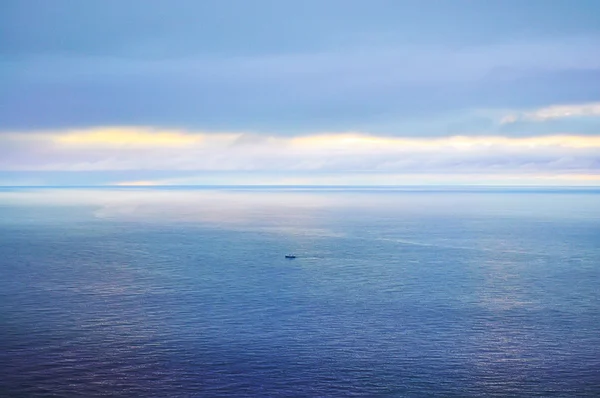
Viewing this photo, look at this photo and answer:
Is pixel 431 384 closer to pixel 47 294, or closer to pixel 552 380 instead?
pixel 552 380


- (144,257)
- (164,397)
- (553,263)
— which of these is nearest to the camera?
Result: (164,397)

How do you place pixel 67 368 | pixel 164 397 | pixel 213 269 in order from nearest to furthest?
pixel 164 397 → pixel 67 368 → pixel 213 269

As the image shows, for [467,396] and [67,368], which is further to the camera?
[67,368]

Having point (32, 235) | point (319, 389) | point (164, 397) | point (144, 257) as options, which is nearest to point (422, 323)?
point (319, 389)

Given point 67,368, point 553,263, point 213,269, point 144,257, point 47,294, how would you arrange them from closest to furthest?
point 67,368, point 47,294, point 213,269, point 553,263, point 144,257

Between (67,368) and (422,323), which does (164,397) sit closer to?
(67,368)

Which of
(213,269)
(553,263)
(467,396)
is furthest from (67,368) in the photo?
(553,263)

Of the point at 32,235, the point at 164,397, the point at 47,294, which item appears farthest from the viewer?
the point at 32,235

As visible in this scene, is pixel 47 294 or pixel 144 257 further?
pixel 144 257
